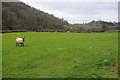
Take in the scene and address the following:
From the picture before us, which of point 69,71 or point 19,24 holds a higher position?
point 19,24

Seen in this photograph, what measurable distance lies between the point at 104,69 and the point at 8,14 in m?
114

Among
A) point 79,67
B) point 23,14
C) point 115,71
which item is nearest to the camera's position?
point 115,71

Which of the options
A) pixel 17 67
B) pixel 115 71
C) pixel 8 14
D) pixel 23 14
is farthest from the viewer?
pixel 23 14

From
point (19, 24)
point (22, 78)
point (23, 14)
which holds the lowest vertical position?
point (22, 78)

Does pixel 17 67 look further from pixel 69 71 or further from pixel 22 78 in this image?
pixel 69 71

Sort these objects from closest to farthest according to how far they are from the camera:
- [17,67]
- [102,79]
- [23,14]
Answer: [102,79] < [17,67] < [23,14]

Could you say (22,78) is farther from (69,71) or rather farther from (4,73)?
(69,71)

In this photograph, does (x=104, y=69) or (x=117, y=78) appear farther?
(x=104, y=69)

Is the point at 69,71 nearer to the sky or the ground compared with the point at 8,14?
nearer to the ground

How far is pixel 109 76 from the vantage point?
8.53 meters

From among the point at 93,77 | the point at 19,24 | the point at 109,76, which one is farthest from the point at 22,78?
the point at 19,24

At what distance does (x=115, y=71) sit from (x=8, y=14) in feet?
376

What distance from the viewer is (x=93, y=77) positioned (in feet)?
27.5

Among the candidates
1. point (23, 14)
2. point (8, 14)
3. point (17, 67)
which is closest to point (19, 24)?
point (8, 14)
